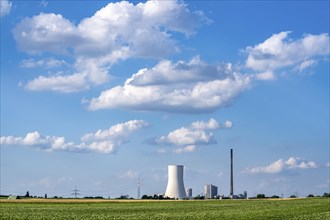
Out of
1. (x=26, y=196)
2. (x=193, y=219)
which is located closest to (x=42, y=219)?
(x=193, y=219)

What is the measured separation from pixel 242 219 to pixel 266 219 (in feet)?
8.29

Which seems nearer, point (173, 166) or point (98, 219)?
point (98, 219)

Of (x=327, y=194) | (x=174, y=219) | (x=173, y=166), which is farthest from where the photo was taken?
(x=327, y=194)

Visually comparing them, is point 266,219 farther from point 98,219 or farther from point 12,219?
point 12,219

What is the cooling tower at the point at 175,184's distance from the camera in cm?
14838

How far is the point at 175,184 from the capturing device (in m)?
150

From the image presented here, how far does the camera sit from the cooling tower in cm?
14838

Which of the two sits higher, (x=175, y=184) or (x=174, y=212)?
(x=175, y=184)

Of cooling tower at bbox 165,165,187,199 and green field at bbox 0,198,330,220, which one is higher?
cooling tower at bbox 165,165,187,199

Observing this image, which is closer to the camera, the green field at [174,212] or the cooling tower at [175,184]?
the green field at [174,212]

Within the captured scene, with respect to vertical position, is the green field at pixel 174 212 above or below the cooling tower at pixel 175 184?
below

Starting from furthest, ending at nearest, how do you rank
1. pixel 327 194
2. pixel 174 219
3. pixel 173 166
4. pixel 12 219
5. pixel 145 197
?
pixel 145 197 < pixel 327 194 < pixel 173 166 < pixel 174 219 < pixel 12 219

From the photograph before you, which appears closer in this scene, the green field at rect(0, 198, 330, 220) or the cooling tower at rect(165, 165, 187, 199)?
the green field at rect(0, 198, 330, 220)

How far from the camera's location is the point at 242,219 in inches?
2167
